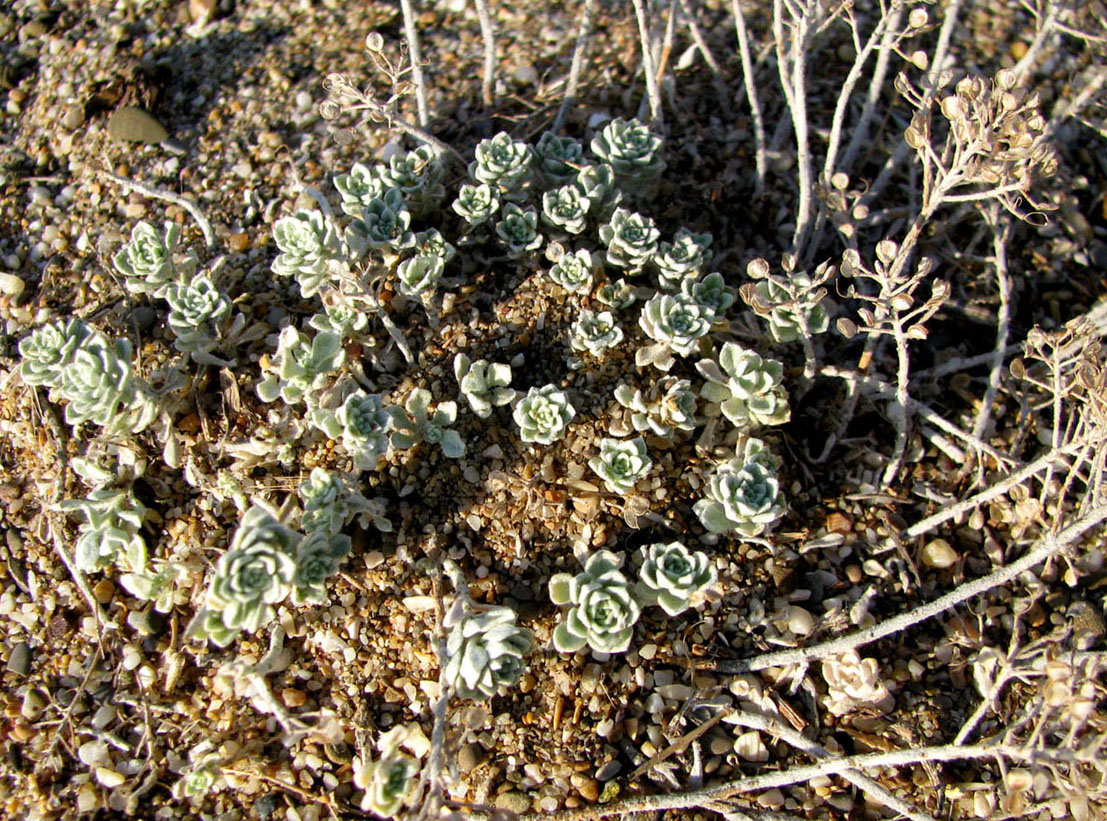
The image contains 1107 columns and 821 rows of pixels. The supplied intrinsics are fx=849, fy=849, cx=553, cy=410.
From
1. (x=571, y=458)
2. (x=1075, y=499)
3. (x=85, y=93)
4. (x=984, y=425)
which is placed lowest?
(x=1075, y=499)

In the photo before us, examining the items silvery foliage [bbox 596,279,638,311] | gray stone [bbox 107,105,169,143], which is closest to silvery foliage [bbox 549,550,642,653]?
silvery foliage [bbox 596,279,638,311]

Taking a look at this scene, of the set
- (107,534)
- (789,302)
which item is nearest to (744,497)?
(789,302)

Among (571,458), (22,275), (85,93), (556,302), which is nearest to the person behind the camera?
(571,458)

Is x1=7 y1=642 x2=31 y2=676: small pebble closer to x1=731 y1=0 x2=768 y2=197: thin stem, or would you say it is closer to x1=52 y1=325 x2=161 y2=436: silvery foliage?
x1=52 y1=325 x2=161 y2=436: silvery foliage

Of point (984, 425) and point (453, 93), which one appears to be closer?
point (984, 425)

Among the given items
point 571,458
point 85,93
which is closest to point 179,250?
point 85,93

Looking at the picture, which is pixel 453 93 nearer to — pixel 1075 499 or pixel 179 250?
pixel 179 250
